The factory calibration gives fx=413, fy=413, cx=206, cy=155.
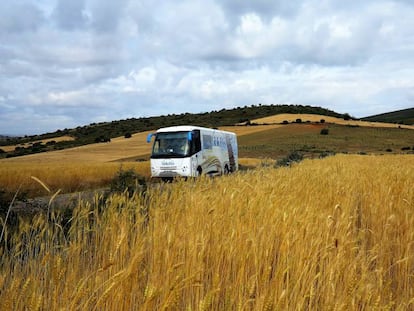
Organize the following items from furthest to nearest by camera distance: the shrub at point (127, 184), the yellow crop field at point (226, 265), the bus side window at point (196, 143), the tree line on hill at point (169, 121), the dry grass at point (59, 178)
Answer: the tree line on hill at point (169, 121), the bus side window at point (196, 143), the dry grass at point (59, 178), the shrub at point (127, 184), the yellow crop field at point (226, 265)

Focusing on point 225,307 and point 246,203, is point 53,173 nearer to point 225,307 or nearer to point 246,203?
point 246,203

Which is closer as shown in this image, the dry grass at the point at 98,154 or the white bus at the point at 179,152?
the white bus at the point at 179,152

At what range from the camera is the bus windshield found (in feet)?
72.3

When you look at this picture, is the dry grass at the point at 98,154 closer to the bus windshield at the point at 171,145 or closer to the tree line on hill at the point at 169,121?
the bus windshield at the point at 171,145

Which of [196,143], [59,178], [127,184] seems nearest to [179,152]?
[196,143]

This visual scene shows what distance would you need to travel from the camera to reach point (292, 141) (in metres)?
58.9

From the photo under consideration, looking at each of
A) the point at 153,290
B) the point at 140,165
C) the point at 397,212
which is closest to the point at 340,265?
the point at 153,290

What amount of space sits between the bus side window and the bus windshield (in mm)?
352

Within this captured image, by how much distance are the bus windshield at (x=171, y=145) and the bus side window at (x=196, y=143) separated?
35 cm

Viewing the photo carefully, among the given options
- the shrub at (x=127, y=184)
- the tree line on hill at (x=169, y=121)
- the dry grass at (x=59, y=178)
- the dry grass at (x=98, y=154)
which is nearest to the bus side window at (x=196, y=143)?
the dry grass at (x=59, y=178)

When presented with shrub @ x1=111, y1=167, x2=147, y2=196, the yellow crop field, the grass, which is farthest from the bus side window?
the grass

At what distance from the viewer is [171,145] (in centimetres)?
2236

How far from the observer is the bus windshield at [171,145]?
867 inches

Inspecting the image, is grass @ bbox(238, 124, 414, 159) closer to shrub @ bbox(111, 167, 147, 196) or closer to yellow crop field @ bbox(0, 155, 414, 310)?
shrub @ bbox(111, 167, 147, 196)
